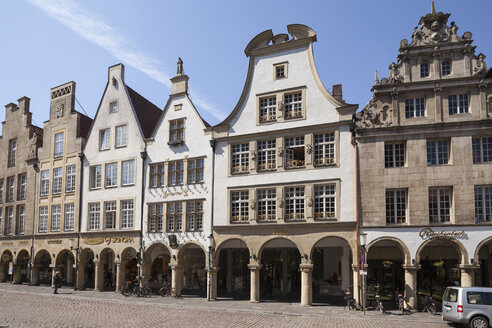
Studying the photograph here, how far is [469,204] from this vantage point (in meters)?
25.0

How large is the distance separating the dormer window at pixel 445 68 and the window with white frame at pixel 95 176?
27.5 meters

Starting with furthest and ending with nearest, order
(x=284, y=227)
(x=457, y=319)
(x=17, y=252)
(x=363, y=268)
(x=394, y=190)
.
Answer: (x=17, y=252), (x=284, y=227), (x=394, y=190), (x=363, y=268), (x=457, y=319)

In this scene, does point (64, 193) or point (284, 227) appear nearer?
point (284, 227)

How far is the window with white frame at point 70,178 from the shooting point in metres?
40.1

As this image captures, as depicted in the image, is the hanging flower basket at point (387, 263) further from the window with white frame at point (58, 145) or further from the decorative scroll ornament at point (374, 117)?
the window with white frame at point (58, 145)

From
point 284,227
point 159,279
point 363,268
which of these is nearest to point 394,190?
point 363,268

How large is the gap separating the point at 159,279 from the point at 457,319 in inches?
995

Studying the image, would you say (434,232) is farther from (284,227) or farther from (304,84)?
(304,84)

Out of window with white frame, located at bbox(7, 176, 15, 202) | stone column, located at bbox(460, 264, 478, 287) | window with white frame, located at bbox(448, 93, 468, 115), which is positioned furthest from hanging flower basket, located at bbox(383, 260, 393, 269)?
window with white frame, located at bbox(7, 176, 15, 202)

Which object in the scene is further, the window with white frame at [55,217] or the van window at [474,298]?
the window with white frame at [55,217]

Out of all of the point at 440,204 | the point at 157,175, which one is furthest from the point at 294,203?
the point at 157,175

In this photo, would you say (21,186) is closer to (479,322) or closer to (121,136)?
(121,136)

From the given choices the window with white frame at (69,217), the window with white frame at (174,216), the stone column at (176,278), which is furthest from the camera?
the window with white frame at (69,217)

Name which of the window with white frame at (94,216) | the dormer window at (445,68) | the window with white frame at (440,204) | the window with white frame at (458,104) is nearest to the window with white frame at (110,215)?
the window with white frame at (94,216)
